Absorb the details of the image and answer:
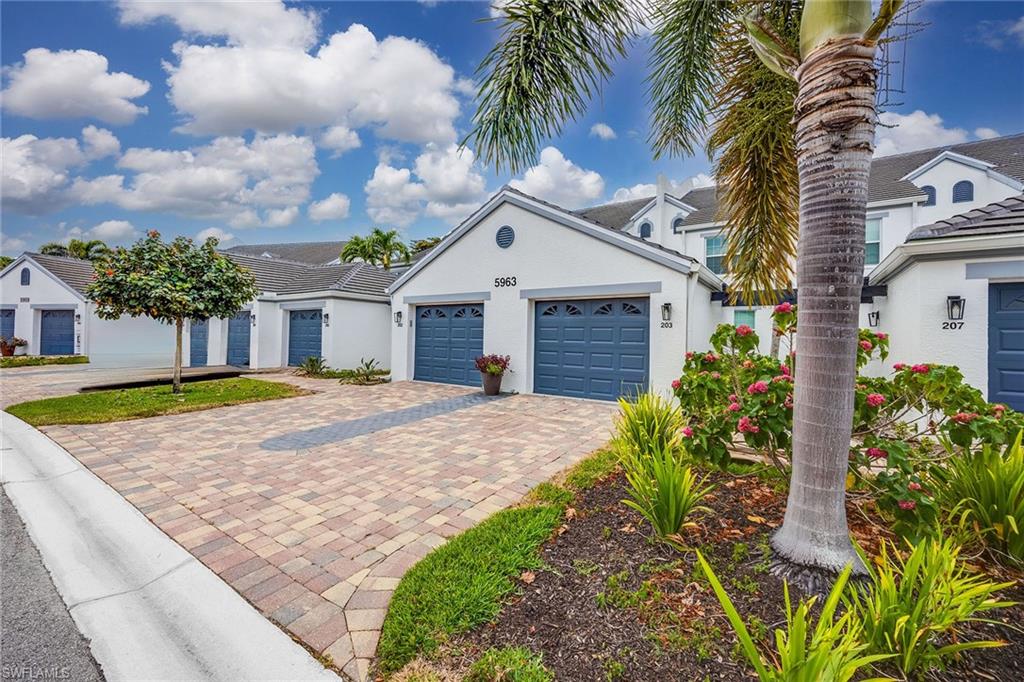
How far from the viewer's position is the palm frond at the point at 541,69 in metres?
3.99

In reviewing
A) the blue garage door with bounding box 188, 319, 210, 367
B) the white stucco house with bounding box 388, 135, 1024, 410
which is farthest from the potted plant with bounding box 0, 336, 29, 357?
the white stucco house with bounding box 388, 135, 1024, 410

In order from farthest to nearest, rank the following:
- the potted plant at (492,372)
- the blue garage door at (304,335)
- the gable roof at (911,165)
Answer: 1. the blue garage door at (304,335)
2. the gable roof at (911,165)
3. the potted plant at (492,372)

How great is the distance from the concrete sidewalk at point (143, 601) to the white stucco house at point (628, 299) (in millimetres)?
7267

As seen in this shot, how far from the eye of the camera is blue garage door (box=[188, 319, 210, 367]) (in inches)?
813

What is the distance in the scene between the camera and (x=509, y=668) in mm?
2162

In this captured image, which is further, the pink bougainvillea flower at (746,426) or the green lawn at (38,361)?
the green lawn at (38,361)

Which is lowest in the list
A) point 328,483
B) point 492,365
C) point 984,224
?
point 328,483

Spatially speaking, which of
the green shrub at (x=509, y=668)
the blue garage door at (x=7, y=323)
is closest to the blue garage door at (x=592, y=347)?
the green shrub at (x=509, y=668)

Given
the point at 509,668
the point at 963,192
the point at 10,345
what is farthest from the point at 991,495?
the point at 10,345

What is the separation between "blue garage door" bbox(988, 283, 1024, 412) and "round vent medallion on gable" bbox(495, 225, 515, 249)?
30.8ft

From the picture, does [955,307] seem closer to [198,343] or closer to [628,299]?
[628,299]

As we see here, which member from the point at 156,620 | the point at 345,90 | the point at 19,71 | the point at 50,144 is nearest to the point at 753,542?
the point at 156,620

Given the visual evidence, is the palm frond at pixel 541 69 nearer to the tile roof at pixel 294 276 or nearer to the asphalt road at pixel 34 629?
the asphalt road at pixel 34 629

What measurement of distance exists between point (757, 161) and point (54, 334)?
33.0m
